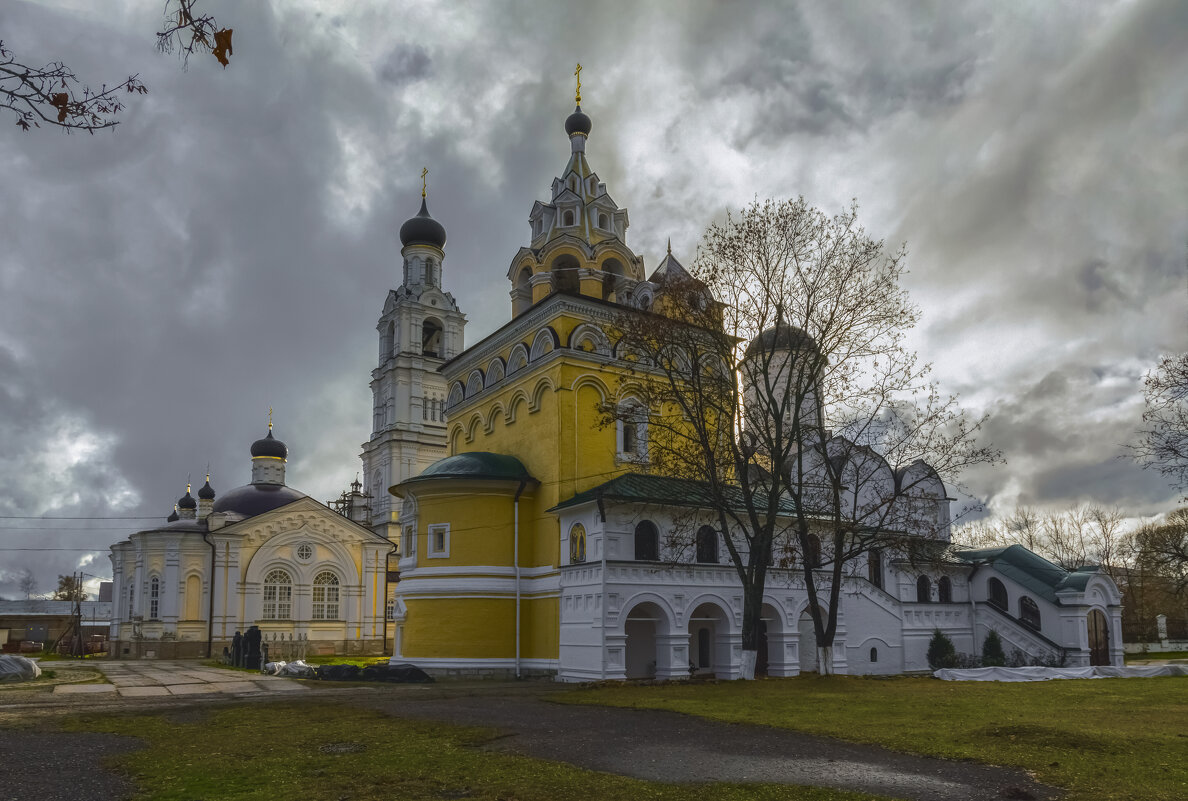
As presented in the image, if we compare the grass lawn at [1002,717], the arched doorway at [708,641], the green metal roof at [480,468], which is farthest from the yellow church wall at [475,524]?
the grass lawn at [1002,717]

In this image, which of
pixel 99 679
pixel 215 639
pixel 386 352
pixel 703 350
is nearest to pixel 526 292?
pixel 703 350

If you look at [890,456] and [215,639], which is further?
[215,639]

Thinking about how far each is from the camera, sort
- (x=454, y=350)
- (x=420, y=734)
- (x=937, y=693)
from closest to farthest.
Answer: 1. (x=420, y=734)
2. (x=937, y=693)
3. (x=454, y=350)

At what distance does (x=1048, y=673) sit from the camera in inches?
878

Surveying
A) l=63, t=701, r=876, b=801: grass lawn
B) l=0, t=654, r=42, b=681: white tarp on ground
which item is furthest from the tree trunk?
l=0, t=654, r=42, b=681: white tarp on ground

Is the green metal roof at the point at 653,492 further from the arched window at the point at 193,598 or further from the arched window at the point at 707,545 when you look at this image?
the arched window at the point at 193,598

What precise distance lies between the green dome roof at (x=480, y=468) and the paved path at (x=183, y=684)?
→ 255 inches

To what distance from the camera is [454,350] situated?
53.4 meters

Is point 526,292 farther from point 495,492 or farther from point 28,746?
point 28,746

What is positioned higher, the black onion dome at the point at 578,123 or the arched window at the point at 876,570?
the black onion dome at the point at 578,123

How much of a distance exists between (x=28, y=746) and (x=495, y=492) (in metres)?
14.4

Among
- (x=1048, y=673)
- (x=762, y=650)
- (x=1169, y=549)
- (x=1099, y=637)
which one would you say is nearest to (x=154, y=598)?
(x=762, y=650)

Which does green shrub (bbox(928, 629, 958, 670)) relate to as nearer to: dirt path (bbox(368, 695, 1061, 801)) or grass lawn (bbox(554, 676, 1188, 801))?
grass lawn (bbox(554, 676, 1188, 801))

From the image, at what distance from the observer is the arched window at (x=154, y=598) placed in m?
39.2
